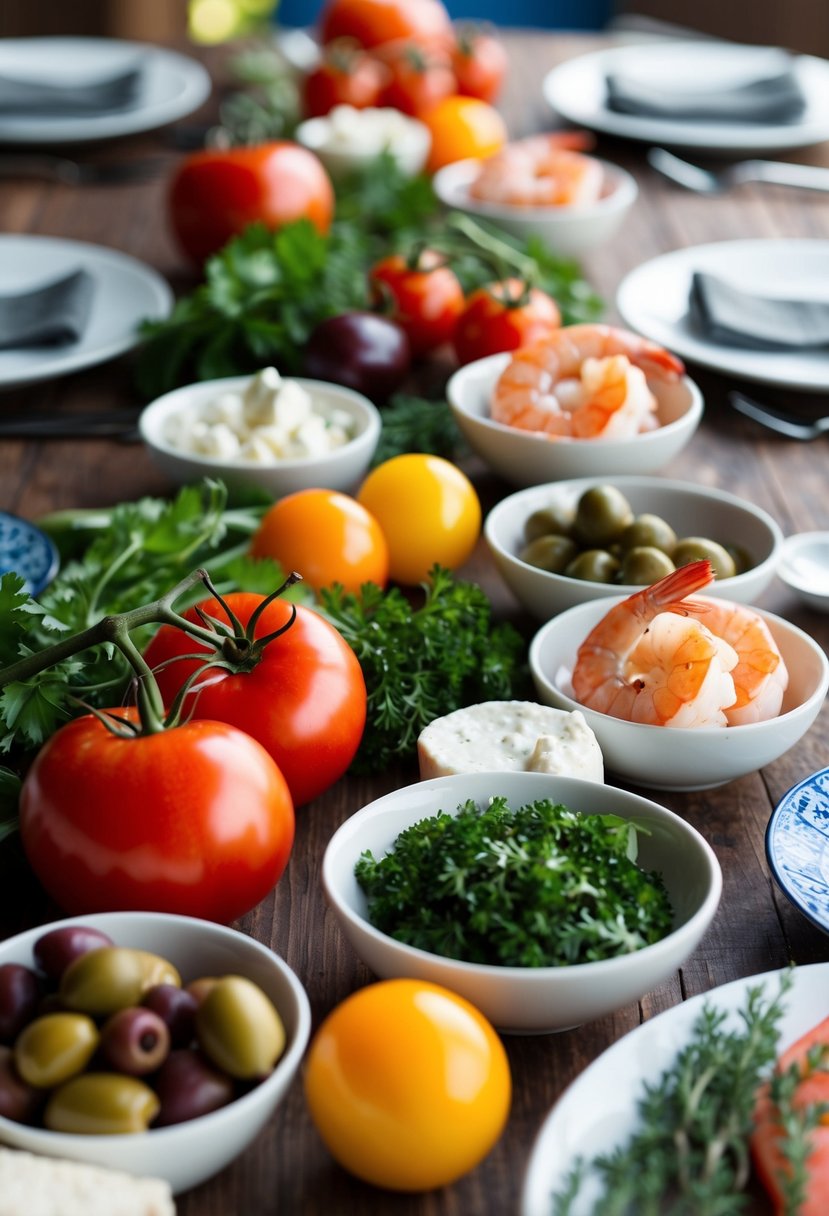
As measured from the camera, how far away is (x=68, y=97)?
329 centimetres

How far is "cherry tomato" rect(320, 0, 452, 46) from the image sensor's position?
3.53 m

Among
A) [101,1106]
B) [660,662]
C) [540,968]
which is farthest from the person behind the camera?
[660,662]

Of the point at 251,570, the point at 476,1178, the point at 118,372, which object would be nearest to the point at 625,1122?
the point at 476,1178

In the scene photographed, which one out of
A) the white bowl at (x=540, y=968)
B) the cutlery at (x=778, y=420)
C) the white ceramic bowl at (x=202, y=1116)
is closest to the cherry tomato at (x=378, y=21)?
the cutlery at (x=778, y=420)

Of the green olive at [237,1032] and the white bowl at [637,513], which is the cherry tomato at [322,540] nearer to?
the white bowl at [637,513]

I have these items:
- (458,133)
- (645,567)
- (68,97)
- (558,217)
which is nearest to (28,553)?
(645,567)

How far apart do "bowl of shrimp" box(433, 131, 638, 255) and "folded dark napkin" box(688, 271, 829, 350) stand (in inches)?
14.1

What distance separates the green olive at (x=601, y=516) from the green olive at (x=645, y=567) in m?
0.07

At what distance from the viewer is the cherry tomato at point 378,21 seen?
11.6 ft

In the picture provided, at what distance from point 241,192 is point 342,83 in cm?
80

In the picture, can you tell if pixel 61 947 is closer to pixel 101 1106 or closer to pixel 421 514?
pixel 101 1106

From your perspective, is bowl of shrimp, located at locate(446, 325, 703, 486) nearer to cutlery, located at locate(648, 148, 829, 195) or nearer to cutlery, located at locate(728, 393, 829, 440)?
cutlery, located at locate(728, 393, 829, 440)

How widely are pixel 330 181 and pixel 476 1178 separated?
239 centimetres

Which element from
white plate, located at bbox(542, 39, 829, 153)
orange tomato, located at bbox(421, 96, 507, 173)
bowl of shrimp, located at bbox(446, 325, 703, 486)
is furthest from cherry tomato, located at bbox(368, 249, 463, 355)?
white plate, located at bbox(542, 39, 829, 153)
